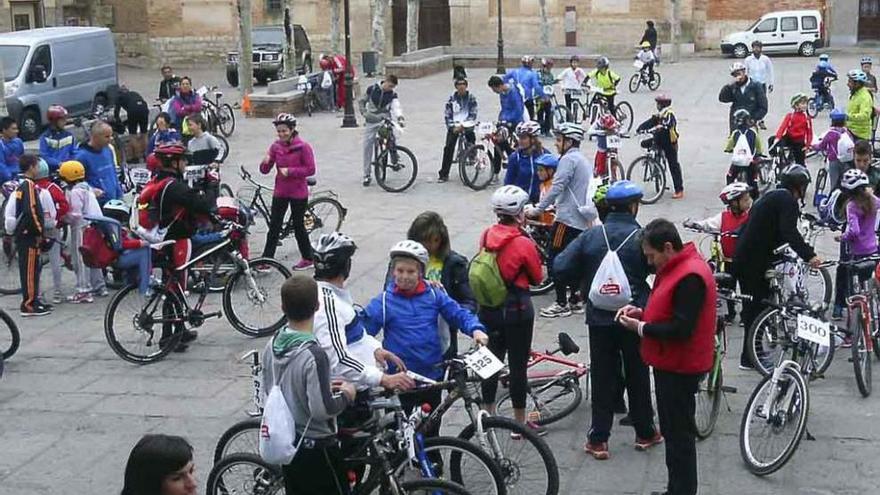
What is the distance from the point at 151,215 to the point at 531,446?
4.71 meters

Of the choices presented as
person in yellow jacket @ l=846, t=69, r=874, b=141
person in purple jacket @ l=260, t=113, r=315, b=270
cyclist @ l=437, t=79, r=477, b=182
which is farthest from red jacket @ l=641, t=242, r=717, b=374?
cyclist @ l=437, t=79, r=477, b=182

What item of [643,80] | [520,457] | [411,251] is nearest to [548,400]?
[520,457]

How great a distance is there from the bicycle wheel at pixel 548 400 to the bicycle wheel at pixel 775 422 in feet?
4.05

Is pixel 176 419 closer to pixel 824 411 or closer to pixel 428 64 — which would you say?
pixel 824 411

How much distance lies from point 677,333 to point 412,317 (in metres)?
1.36

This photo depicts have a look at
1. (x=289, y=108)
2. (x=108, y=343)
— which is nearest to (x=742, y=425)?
(x=108, y=343)

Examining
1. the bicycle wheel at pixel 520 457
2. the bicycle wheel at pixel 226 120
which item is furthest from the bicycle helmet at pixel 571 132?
the bicycle wheel at pixel 226 120

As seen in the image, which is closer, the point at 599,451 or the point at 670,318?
the point at 670,318

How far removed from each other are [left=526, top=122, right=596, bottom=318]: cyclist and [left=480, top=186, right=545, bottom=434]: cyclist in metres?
3.17

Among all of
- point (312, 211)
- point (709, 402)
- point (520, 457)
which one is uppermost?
point (312, 211)

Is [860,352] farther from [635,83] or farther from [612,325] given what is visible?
[635,83]

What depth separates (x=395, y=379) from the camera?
19.4 feet

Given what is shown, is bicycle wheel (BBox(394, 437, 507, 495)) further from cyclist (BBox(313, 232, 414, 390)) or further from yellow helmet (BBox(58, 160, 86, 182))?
yellow helmet (BBox(58, 160, 86, 182))

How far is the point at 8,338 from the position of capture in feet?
33.7
